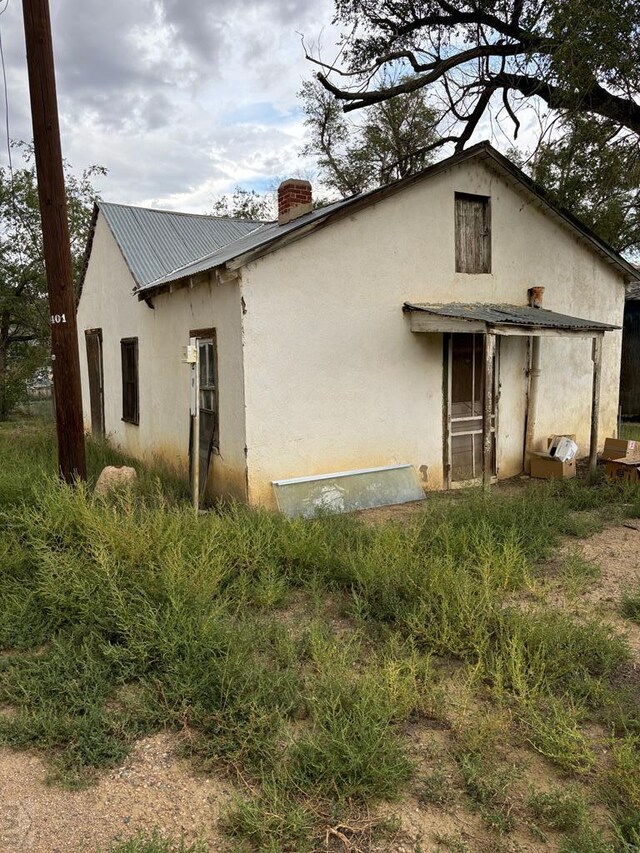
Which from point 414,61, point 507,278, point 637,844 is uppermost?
point 414,61

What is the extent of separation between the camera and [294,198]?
30.8ft

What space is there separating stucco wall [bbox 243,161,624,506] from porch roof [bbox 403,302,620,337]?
0.22 meters

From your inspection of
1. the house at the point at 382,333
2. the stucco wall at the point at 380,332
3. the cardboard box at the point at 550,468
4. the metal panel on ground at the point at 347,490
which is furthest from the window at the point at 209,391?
the cardboard box at the point at 550,468

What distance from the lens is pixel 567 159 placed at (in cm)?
780

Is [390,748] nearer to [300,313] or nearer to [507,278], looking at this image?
[300,313]

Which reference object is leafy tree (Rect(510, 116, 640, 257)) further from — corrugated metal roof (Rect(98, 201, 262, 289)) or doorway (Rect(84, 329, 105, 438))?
doorway (Rect(84, 329, 105, 438))

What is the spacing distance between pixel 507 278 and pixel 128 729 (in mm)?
8107

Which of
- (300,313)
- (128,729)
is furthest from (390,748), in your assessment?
(300,313)

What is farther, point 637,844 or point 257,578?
point 257,578

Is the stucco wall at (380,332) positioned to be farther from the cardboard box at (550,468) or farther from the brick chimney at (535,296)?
the cardboard box at (550,468)

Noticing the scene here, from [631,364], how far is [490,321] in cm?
1180

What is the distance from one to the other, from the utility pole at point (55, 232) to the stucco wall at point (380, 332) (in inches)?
75.2

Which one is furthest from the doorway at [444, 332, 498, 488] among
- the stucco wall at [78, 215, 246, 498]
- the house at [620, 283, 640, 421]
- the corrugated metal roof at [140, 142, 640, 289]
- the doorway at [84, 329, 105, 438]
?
the house at [620, 283, 640, 421]

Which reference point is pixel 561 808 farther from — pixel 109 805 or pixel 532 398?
pixel 532 398
